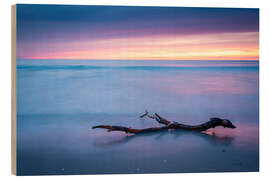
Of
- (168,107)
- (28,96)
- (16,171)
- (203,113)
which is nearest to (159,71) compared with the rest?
(168,107)

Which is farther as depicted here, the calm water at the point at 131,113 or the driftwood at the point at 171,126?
the driftwood at the point at 171,126

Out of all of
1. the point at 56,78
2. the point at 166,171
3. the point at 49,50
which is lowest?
the point at 166,171

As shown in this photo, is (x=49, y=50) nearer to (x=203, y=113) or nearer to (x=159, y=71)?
(x=159, y=71)

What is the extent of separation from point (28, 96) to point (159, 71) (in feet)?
6.50

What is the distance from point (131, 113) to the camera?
5758 mm

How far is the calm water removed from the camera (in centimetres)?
565

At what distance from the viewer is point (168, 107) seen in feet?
19.0

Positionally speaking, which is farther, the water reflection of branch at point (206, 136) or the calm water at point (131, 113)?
the water reflection of branch at point (206, 136)

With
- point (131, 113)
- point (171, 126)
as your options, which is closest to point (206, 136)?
point (171, 126)

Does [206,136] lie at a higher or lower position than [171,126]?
lower

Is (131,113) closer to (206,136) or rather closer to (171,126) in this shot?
(171,126)

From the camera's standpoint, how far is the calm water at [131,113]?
5.65 metres

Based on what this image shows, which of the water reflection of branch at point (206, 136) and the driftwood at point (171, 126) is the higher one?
the driftwood at point (171, 126)

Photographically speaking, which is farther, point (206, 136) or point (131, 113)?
point (206, 136)
